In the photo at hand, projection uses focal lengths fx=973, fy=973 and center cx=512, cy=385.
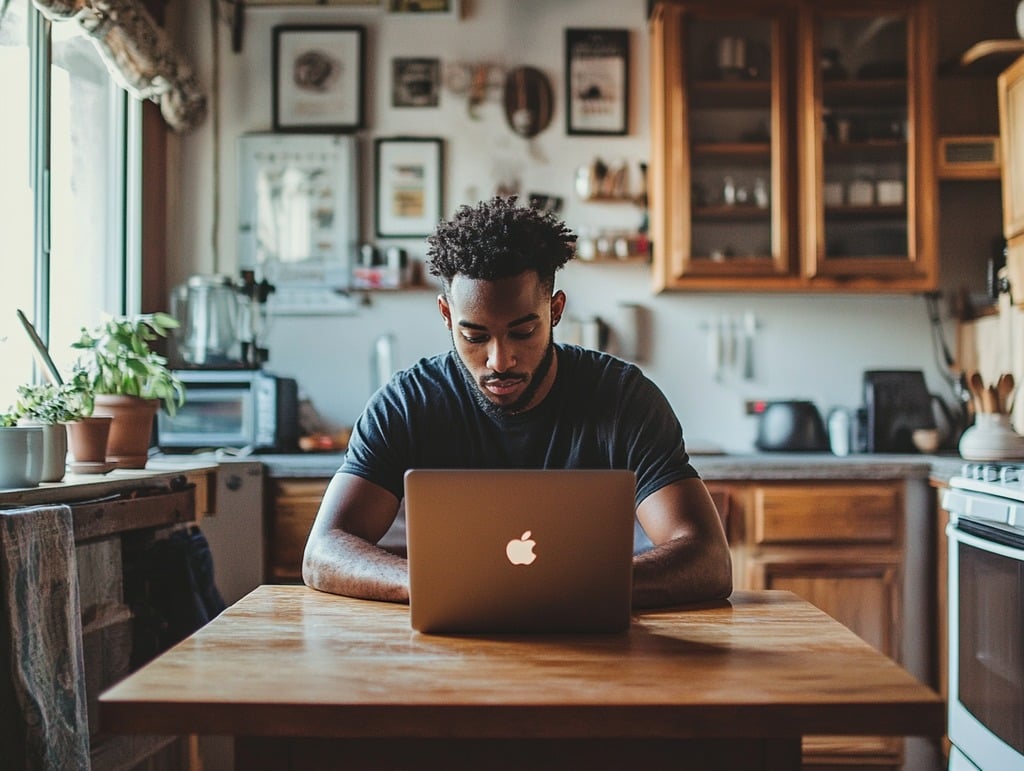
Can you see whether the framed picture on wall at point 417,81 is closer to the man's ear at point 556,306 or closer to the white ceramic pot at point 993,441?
the man's ear at point 556,306

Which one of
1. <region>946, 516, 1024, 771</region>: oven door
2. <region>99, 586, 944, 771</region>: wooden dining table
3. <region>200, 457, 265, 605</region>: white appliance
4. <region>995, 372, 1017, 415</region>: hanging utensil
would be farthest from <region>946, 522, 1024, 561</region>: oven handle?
<region>200, 457, 265, 605</region>: white appliance

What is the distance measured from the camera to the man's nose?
1657 mm

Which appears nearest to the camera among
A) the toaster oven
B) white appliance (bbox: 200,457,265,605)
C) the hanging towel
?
the hanging towel

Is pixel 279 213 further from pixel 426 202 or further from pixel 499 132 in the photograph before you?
pixel 499 132

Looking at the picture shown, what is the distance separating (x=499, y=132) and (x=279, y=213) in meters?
0.83

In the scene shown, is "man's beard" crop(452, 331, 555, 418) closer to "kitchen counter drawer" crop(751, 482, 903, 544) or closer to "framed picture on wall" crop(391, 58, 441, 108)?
"kitchen counter drawer" crop(751, 482, 903, 544)

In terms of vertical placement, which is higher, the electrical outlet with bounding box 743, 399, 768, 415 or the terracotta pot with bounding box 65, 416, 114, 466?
the electrical outlet with bounding box 743, 399, 768, 415

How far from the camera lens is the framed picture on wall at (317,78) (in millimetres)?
3457

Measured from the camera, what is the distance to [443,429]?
5.95 feet

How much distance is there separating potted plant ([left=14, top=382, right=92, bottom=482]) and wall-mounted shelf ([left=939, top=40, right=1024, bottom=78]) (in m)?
2.86

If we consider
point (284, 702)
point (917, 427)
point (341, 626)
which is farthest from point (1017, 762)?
point (284, 702)

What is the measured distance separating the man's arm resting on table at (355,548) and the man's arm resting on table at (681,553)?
0.34m

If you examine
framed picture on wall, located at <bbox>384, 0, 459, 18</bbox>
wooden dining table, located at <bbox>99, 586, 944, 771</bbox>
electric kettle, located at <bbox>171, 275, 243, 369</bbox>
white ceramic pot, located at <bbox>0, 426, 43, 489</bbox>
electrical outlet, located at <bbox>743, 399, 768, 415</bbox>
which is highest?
framed picture on wall, located at <bbox>384, 0, 459, 18</bbox>

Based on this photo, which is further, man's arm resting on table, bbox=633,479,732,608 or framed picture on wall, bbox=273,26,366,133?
framed picture on wall, bbox=273,26,366,133
